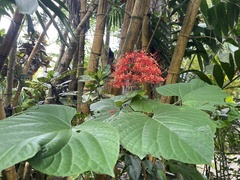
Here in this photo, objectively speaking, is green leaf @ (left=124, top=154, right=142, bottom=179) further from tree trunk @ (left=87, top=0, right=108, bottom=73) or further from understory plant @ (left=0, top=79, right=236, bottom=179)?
tree trunk @ (left=87, top=0, right=108, bottom=73)

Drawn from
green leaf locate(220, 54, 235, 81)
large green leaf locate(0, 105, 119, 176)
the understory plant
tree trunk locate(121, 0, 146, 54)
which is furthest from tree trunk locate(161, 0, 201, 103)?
large green leaf locate(0, 105, 119, 176)

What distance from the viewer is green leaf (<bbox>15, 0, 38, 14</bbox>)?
0.46 m

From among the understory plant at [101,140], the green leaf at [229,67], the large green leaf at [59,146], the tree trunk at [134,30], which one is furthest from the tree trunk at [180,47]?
the large green leaf at [59,146]

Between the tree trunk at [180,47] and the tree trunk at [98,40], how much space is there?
0.33 metres

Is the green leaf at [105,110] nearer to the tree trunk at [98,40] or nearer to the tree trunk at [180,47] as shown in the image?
the tree trunk at [180,47]

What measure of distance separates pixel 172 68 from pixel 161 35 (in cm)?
27

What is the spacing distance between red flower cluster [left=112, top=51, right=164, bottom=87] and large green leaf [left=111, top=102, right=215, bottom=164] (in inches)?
6.4

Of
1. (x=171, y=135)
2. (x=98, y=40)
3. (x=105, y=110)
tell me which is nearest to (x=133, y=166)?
(x=105, y=110)

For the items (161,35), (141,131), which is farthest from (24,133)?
(161,35)

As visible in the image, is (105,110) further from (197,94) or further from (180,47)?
(180,47)

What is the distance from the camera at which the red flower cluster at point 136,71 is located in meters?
0.52

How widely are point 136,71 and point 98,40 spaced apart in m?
0.51

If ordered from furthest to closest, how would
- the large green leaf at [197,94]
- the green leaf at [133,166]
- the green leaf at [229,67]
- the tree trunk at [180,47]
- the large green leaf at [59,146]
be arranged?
the green leaf at [229,67], the tree trunk at [180,47], the green leaf at [133,166], the large green leaf at [197,94], the large green leaf at [59,146]

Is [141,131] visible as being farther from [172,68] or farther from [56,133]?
[172,68]
